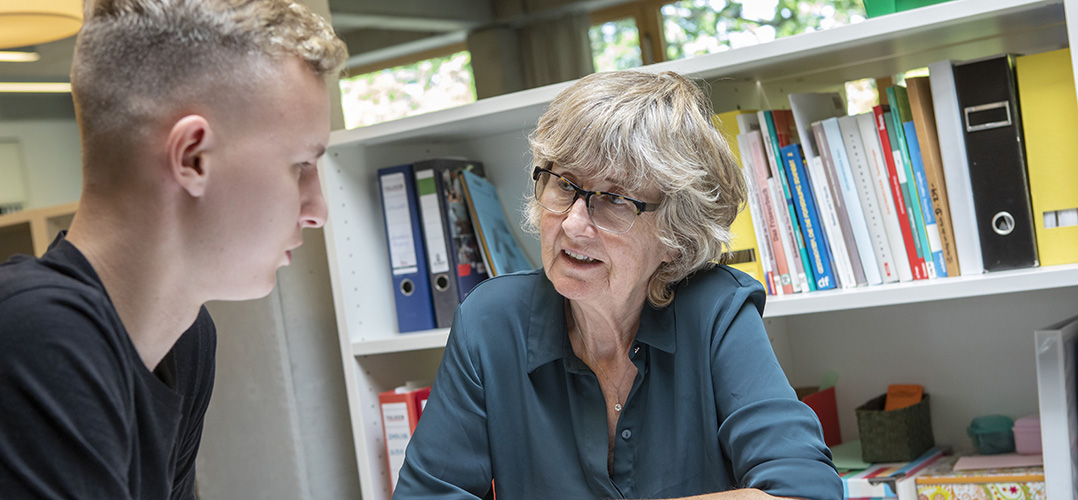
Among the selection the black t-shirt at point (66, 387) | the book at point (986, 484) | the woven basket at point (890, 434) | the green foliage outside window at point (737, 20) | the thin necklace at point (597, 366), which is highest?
the green foliage outside window at point (737, 20)

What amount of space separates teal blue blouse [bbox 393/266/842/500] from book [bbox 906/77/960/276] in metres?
0.34

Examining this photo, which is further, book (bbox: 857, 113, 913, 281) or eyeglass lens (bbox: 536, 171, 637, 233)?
book (bbox: 857, 113, 913, 281)

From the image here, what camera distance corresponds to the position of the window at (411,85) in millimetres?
2963

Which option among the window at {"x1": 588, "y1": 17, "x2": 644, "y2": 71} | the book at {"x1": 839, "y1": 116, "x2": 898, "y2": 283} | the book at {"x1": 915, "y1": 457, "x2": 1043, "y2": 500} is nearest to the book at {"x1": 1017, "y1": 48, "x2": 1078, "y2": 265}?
the book at {"x1": 839, "y1": 116, "x2": 898, "y2": 283}

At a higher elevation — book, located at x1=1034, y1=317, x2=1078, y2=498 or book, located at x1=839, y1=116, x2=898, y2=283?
book, located at x1=839, y1=116, x2=898, y2=283

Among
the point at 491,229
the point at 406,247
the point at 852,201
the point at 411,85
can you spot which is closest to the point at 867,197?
the point at 852,201

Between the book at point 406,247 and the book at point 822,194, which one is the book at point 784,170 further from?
the book at point 406,247

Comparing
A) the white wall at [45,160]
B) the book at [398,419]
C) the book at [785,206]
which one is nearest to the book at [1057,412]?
the book at [785,206]

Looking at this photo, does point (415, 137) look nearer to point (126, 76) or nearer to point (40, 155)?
point (126, 76)

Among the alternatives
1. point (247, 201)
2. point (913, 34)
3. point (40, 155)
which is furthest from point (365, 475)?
point (40, 155)

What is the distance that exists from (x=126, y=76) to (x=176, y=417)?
305 millimetres

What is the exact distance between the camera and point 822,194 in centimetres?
150

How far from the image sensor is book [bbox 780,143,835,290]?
4.89 feet

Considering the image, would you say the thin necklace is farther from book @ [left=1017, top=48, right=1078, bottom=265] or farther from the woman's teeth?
book @ [left=1017, top=48, right=1078, bottom=265]
